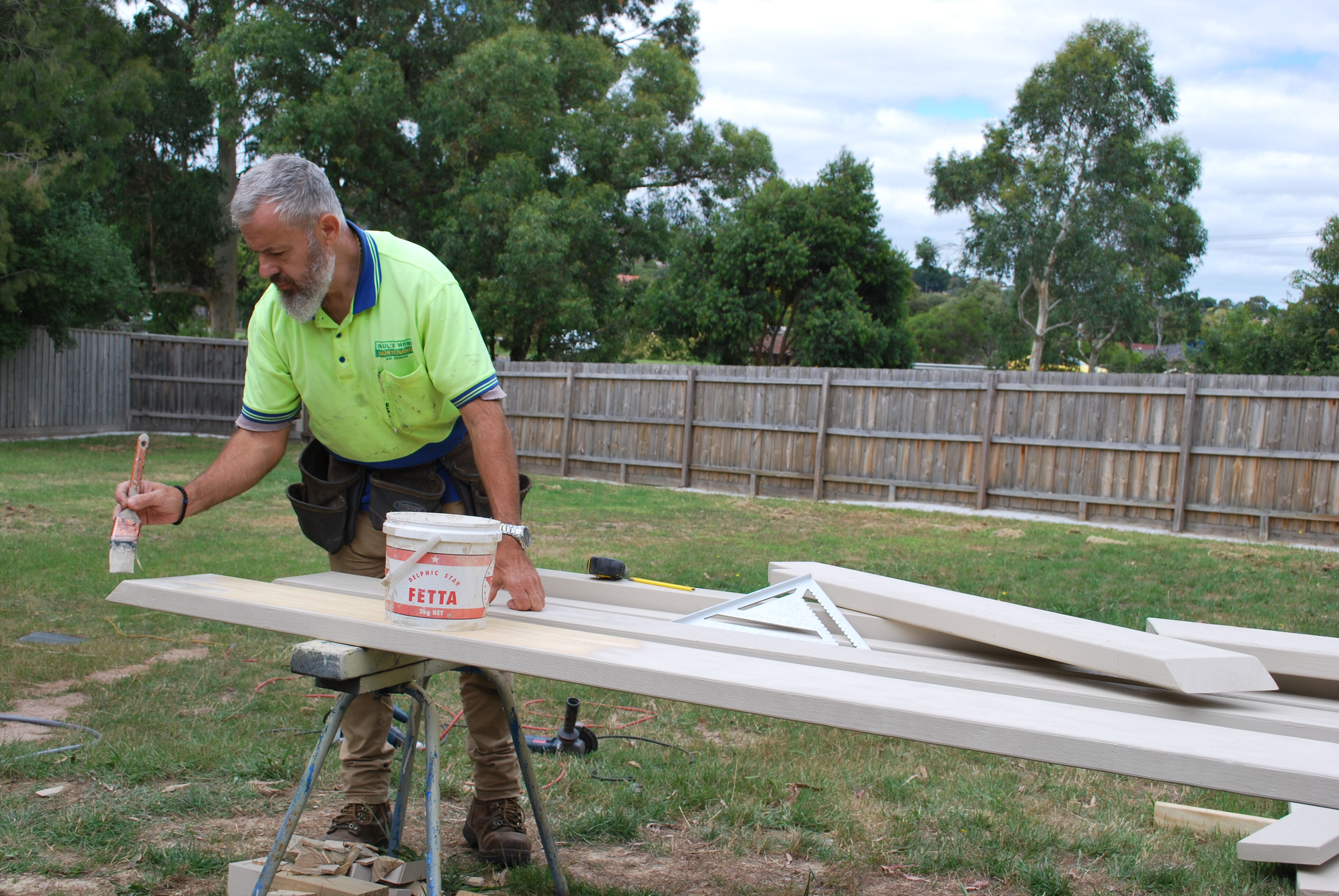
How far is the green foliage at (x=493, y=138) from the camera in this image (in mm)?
20125

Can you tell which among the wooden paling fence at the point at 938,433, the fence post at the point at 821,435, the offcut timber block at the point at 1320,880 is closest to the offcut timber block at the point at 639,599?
the offcut timber block at the point at 1320,880

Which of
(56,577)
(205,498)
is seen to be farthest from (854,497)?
(205,498)

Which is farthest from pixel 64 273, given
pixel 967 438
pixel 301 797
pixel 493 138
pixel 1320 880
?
pixel 1320 880

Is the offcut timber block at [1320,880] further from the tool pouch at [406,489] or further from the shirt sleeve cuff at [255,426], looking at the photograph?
the shirt sleeve cuff at [255,426]

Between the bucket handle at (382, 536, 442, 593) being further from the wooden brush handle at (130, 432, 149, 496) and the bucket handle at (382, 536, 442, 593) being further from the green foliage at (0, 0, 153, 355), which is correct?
the green foliage at (0, 0, 153, 355)

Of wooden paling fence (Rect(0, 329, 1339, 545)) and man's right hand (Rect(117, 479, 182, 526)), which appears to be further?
wooden paling fence (Rect(0, 329, 1339, 545))

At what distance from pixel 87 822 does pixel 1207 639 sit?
3161 mm

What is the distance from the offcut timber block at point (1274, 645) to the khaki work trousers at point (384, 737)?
1821 millimetres

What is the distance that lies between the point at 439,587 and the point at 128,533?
0.86m

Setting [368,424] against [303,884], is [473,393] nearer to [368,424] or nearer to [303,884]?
[368,424]

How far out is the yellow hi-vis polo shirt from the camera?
2703mm

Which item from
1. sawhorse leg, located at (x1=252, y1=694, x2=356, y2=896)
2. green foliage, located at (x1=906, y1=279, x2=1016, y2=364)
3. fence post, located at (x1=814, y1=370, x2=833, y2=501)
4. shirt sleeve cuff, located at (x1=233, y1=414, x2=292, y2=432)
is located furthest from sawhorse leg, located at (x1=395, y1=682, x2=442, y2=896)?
green foliage, located at (x1=906, y1=279, x2=1016, y2=364)

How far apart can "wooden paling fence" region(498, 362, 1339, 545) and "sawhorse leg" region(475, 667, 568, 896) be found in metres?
11.2

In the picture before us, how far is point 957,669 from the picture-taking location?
215cm
